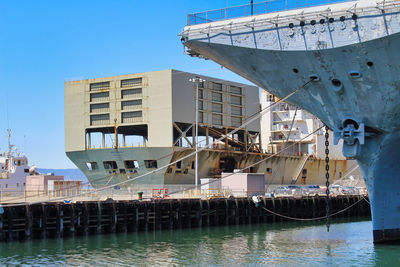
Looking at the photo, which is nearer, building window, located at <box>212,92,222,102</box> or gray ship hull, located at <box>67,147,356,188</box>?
gray ship hull, located at <box>67,147,356,188</box>

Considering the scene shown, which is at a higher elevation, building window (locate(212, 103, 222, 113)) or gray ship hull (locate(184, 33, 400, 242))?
building window (locate(212, 103, 222, 113))

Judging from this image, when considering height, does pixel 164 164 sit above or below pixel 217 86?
below

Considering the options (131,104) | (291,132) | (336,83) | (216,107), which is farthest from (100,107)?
(336,83)

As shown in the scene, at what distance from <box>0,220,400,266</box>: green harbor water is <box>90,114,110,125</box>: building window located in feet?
60.7

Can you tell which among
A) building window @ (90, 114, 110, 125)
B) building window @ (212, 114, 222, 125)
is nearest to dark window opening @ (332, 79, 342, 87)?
building window @ (212, 114, 222, 125)

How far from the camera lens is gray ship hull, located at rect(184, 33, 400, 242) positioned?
19.3 metres

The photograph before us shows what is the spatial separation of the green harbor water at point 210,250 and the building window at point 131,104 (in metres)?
17.3

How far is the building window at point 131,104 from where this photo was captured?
46.9 m

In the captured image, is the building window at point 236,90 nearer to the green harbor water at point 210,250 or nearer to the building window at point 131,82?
the building window at point 131,82

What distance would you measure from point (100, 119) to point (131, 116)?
3126mm

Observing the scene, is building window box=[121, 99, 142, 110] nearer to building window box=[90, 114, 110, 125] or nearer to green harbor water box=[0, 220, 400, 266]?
building window box=[90, 114, 110, 125]

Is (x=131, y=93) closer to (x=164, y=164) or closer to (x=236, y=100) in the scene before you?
(x=164, y=164)

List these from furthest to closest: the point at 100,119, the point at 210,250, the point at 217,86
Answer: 1. the point at 217,86
2. the point at 100,119
3. the point at 210,250

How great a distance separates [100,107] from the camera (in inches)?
1906
